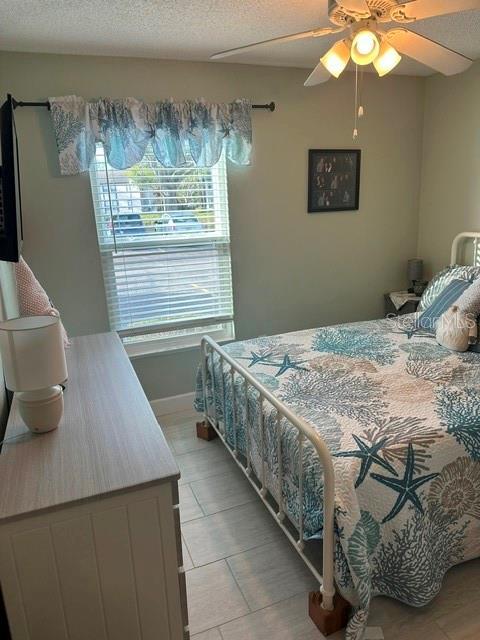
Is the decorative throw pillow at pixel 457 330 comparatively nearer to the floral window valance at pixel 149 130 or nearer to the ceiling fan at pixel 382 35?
the ceiling fan at pixel 382 35

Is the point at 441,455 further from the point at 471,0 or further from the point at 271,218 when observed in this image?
the point at 271,218

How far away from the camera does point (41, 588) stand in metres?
1.15

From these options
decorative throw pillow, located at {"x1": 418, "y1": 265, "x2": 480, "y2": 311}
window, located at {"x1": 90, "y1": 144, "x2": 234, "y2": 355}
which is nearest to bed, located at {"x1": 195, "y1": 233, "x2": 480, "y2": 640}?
decorative throw pillow, located at {"x1": 418, "y1": 265, "x2": 480, "y2": 311}

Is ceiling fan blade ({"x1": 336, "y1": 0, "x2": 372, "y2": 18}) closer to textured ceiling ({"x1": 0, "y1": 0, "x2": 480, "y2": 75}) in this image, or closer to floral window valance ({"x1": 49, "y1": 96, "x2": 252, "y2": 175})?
textured ceiling ({"x1": 0, "y1": 0, "x2": 480, "y2": 75})

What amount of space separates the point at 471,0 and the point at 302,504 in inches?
71.1

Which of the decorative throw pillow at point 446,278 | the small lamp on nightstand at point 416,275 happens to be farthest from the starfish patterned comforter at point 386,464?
the small lamp on nightstand at point 416,275

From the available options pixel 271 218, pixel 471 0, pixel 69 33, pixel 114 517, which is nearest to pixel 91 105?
pixel 69 33

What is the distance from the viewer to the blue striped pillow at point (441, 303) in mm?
2807

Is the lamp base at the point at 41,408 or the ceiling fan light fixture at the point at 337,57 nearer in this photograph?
the lamp base at the point at 41,408

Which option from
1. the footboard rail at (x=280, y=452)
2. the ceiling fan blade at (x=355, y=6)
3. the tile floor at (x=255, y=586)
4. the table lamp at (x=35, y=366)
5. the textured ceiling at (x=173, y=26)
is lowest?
the tile floor at (x=255, y=586)

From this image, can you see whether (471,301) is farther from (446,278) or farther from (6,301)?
(6,301)

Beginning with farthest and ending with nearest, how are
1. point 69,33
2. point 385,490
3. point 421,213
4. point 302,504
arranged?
point 421,213 → point 69,33 → point 302,504 → point 385,490

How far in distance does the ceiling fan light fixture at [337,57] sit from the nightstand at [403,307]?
207 centimetres

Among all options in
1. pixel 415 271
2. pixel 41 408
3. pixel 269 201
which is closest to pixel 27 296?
pixel 41 408
